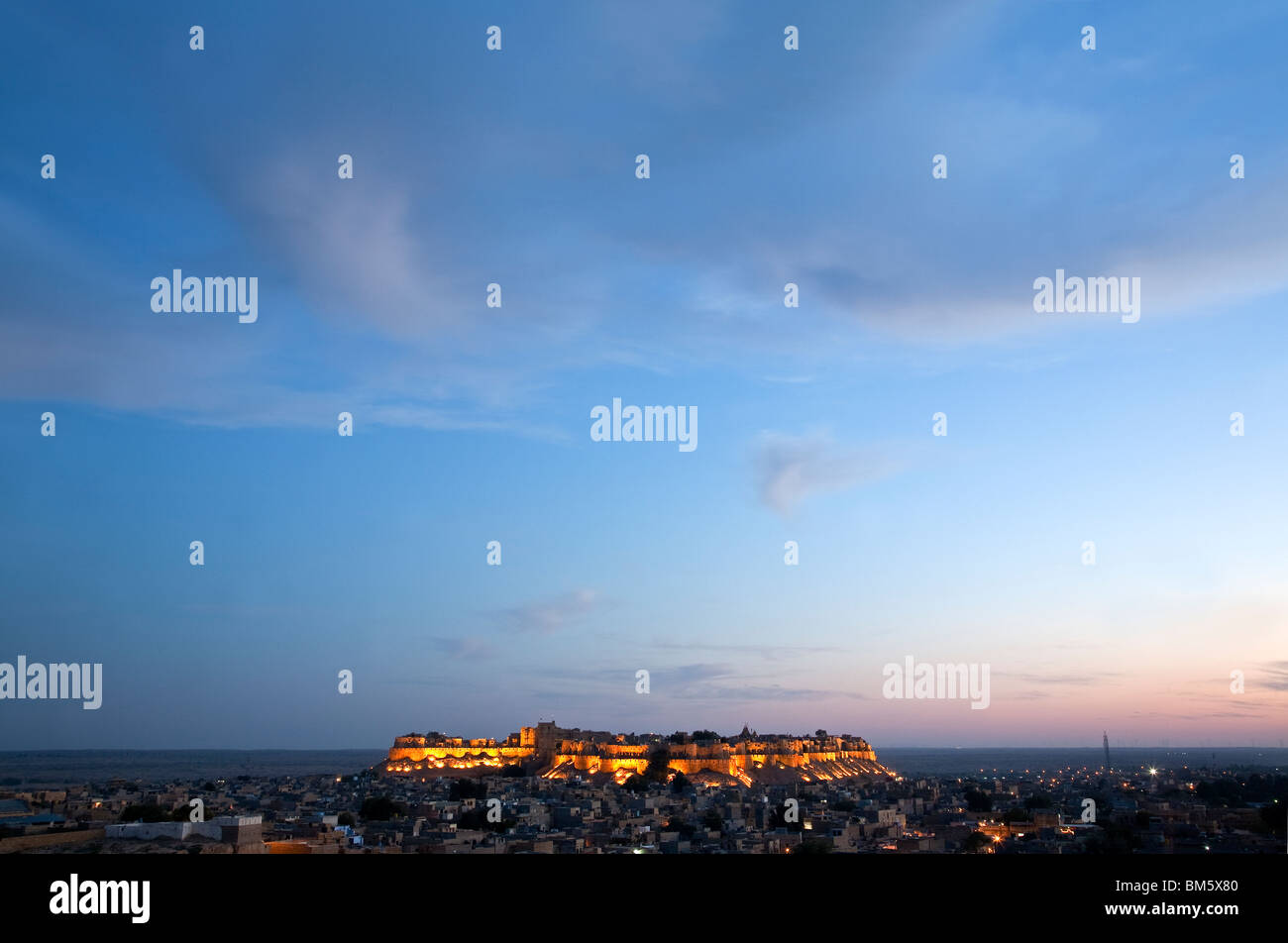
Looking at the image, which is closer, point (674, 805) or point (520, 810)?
point (520, 810)

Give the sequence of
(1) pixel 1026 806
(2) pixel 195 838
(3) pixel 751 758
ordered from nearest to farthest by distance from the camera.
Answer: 1. (2) pixel 195 838
2. (1) pixel 1026 806
3. (3) pixel 751 758
